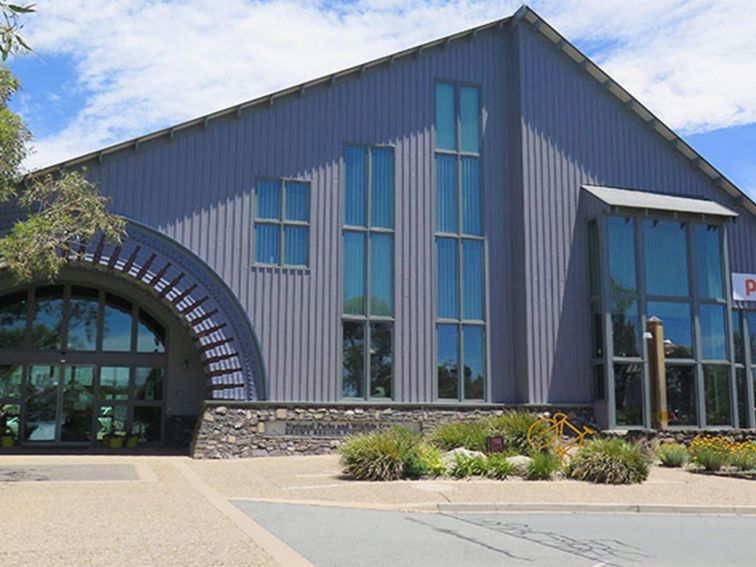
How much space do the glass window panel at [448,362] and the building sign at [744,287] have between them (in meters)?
8.82

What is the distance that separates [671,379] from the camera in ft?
73.9

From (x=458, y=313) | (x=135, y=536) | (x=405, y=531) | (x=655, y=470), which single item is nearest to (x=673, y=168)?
(x=458, y=313)

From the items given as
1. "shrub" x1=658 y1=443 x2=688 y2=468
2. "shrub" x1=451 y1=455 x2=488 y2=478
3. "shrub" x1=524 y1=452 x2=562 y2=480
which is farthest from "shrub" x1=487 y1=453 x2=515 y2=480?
"shrub" x1=658 y1=443 x2=688 y2=468

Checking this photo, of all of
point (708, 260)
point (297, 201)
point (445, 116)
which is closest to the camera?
point (297, 201)

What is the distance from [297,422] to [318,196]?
18.9ft

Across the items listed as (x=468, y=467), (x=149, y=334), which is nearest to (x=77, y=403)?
(x=149, y=334)

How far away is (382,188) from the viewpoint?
22.2 metres

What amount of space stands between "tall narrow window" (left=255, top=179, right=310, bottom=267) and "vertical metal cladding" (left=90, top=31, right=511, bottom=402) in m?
0.19

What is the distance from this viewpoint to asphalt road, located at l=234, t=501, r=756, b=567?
27.0 ft

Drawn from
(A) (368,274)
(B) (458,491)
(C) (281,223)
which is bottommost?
(B) (458,491)

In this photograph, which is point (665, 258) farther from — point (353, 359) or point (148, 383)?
point (148, 383)

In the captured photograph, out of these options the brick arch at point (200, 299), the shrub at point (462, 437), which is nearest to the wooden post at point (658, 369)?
the shrub at point (462, 437)

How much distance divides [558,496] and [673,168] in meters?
14.9

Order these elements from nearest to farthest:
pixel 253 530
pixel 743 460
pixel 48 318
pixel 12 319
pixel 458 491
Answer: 1. pixel 253 530
2. pixel 458 491
3. pixel 743 460
4. pixel 12 319
5. pixel 48 318
